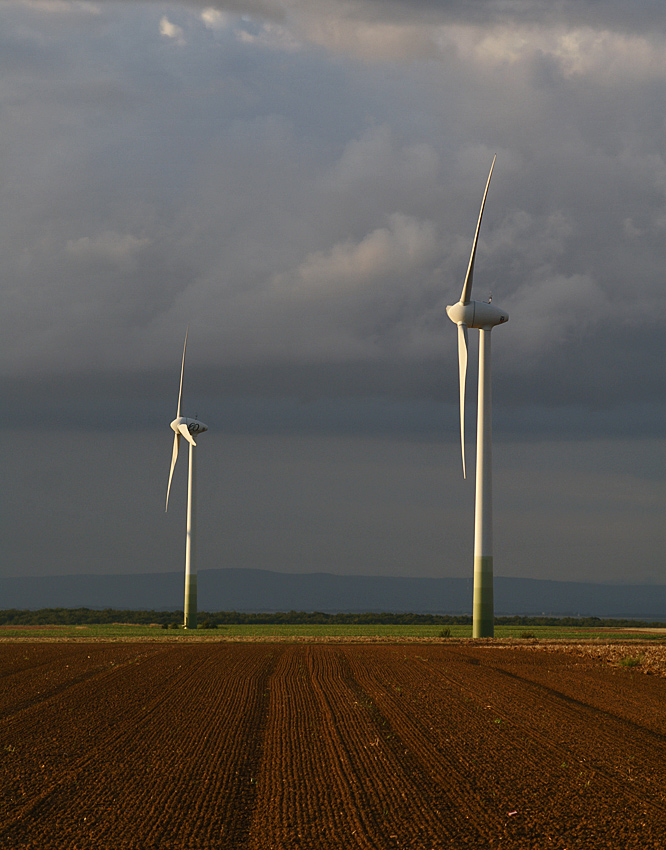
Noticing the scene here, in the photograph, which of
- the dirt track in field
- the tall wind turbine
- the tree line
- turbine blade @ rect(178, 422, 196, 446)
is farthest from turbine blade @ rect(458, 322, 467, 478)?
the tree line

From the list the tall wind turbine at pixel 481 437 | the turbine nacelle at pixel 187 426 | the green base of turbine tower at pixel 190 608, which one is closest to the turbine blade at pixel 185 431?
the turbine nacelle at pixel 187 426

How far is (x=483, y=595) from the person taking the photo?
70.6m

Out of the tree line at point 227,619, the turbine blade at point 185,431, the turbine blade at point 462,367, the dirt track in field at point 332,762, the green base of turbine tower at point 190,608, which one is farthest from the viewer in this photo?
the tree line at point 227,619

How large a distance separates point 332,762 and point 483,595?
51521 mm

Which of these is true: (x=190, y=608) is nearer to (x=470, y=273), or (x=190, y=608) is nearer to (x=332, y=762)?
(x=470, y=273)

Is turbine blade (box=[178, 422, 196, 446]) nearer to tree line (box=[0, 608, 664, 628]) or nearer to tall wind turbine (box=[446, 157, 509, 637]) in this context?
tree line (box=[0, 608, 664, 628])

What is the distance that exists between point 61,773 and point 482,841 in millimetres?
9047

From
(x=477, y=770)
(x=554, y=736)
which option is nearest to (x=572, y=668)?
(x=554, y=736)

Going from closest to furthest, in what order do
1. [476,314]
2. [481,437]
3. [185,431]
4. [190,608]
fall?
[481,437] → [476,314] → [190,608] → [185,431]

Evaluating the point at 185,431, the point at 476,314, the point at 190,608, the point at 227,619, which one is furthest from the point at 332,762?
the point at 227,619

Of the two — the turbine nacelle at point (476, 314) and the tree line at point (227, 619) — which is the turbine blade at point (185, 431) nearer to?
the tree line at point (227, 619)

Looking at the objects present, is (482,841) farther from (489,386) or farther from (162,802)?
(489,386)

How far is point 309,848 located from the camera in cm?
1451

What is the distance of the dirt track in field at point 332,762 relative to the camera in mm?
15453
